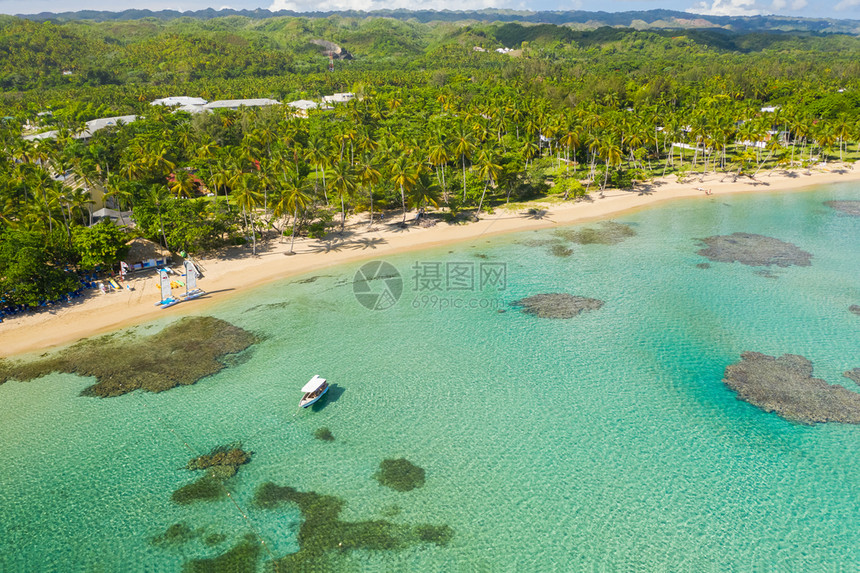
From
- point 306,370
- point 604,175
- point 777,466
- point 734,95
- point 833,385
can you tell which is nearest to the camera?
point 777,466

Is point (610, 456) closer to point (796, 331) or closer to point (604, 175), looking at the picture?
point (796, 331)

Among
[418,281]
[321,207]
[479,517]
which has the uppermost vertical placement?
[321,207]

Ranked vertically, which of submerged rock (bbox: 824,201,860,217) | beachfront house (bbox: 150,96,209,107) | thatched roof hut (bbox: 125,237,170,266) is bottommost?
submerged rock (bbox: 824,201,860,217)

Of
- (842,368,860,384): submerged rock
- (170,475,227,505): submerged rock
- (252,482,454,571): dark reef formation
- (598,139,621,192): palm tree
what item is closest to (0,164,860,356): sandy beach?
(598,139,621,192): palm tree

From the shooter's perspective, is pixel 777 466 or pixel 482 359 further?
pixel 482 359

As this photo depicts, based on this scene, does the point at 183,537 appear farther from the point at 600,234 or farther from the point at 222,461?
the point at 600,234

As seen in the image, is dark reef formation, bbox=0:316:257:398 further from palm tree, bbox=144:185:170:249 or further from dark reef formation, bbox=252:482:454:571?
dark reef formation, bbox=252:482:454:571

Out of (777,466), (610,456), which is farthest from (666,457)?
(777,466)

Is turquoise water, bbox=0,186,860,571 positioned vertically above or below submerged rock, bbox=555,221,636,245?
below
